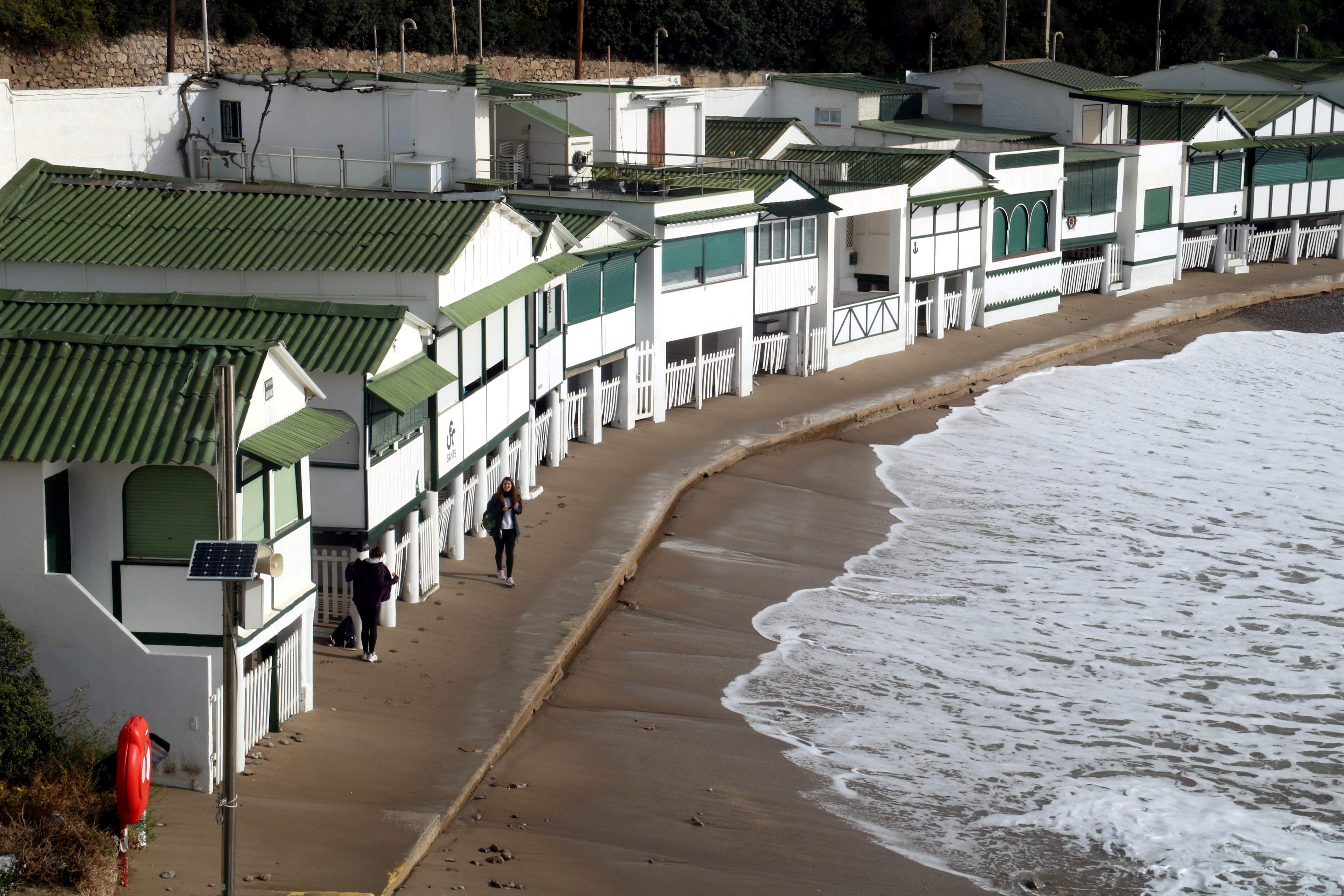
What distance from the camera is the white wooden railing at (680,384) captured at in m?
29.6

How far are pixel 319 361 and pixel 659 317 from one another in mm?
13402

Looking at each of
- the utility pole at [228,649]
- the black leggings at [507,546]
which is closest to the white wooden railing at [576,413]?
the black leggings at [507,546]

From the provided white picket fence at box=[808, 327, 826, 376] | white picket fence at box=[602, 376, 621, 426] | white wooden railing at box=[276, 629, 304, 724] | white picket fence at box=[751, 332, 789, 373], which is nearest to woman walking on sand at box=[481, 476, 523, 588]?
white wooden railing at box=[276, 629, 304, 724]

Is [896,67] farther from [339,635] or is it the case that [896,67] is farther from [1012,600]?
[339,635]

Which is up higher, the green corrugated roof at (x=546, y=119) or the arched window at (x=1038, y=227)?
the green corrugated roof at (x=546, y=119)

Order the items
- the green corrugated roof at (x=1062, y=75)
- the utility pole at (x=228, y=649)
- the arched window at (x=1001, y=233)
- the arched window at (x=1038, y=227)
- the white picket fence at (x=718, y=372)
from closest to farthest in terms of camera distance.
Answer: the utility pole at (x=228, y=649) → the white picket fence at (x=718, y=372) → the arched window at (x=1001, y=233) → the arched window at (x=1038, y=227) → the green corrugated roof at (x=1062, y=75)

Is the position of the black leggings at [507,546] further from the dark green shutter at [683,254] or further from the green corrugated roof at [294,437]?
the dark green shutter at [683,254]

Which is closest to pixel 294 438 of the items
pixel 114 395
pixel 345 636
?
pixel 114 395

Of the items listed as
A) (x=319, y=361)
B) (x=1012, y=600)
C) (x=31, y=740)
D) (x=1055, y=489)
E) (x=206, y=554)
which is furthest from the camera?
(x=1055, y=489)

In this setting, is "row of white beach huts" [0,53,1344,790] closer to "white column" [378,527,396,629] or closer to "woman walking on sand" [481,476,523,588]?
"white column" [378,527,396,629]

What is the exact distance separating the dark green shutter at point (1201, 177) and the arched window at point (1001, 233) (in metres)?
9.73

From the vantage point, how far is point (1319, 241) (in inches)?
2099

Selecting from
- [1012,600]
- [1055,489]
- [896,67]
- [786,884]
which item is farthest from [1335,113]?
[786,884]

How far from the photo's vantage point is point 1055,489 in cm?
2662
